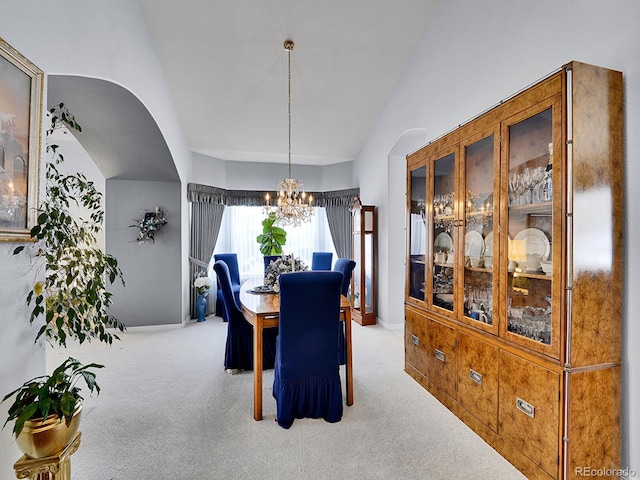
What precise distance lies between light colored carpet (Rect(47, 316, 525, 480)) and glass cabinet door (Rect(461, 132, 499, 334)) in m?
0.82

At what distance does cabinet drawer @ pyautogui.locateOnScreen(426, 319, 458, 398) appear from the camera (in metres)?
2.45

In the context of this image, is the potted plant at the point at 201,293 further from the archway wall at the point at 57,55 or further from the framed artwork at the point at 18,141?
the framed artwork at the point at 18,141

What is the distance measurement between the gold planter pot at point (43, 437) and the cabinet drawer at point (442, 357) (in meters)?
2.36

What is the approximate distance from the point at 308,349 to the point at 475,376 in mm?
1178

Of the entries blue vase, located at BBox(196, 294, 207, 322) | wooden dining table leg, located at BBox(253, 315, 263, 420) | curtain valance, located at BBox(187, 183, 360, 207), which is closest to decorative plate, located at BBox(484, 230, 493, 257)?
wooden dining table leg, located at BBox(253, 315, 263, 420)

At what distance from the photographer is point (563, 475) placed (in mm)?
1630

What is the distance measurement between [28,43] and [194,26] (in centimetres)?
214

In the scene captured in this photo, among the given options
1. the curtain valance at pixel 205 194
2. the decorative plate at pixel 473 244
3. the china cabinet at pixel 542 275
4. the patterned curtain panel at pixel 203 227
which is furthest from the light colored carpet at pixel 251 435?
the curtain valance at pixel 205 194

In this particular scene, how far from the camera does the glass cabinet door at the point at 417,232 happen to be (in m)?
2.91

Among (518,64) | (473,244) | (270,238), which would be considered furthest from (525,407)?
(270,238)

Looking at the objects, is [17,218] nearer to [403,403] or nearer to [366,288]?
[403,403]

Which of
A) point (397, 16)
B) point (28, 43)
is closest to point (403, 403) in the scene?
point (28, 43)

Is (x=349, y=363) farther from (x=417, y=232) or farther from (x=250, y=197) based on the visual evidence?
(x=250, y=197)

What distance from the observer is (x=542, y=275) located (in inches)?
70.1
